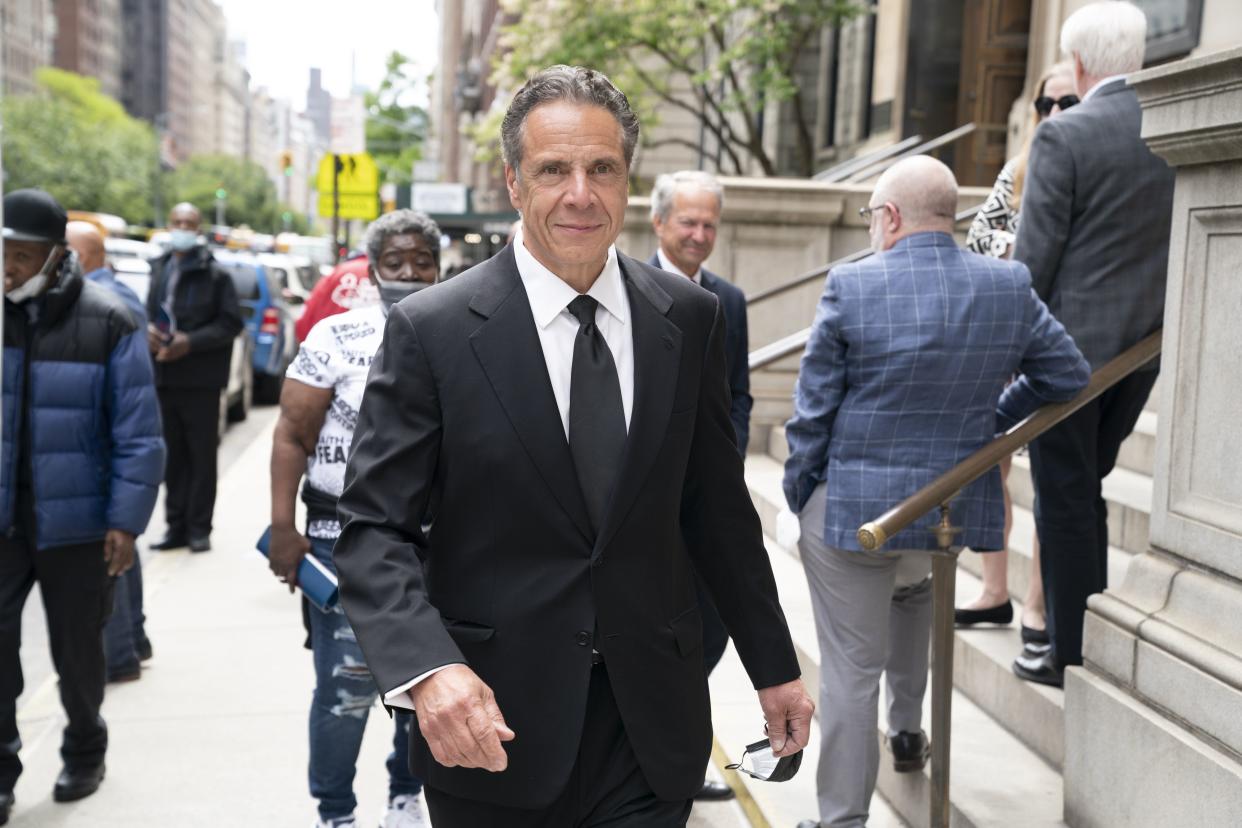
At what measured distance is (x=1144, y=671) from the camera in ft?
12.1

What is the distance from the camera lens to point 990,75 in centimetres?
1517

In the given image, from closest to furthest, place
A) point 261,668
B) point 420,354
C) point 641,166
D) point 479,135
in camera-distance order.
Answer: point 420,354 → point 261,668 → point 479,135 → point 641,166

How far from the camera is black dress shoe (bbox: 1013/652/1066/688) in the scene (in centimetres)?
482

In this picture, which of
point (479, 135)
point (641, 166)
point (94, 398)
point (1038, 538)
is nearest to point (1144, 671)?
point (1038, 538)

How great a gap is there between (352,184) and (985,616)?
19.0 metres

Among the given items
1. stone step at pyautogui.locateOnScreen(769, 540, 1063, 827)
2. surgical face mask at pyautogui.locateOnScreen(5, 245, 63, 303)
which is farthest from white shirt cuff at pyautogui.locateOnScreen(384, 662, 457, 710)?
surgical face mask at pyautogui.locateOnScreen(5, 245, 63, 303)

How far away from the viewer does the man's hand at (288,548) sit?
454 centimetres

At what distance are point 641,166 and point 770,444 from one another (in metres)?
18.6

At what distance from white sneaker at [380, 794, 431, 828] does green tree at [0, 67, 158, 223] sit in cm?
7685

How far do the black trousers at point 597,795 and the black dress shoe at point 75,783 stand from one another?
10.6 feet

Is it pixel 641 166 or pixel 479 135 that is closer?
pixel 479 135

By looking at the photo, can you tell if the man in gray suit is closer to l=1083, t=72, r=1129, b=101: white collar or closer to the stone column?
l=1083, t=72, r=1129, b=101: white collar

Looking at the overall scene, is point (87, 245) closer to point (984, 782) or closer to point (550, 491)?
point (984, 782)

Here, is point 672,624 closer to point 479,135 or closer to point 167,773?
point 167,773
